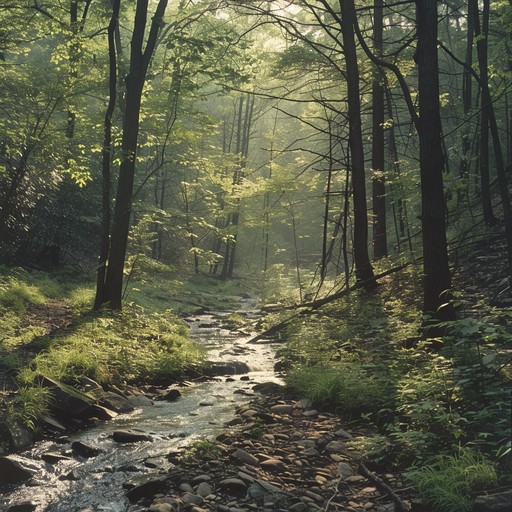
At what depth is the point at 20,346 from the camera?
759 cm

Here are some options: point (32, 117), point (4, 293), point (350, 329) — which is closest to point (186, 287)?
point (32, 117)

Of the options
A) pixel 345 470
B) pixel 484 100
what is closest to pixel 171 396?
pixel 345 470

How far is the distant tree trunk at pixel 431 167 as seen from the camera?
6633mm

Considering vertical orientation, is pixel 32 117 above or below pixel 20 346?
above

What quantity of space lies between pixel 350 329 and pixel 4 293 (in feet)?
25.0

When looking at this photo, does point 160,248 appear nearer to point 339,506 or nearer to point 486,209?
point 486,209

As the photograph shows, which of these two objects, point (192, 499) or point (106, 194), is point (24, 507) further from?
point (106, 194)

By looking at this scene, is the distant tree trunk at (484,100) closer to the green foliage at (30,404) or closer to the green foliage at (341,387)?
the green foliage at (341,387)

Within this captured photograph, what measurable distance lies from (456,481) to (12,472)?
3726mm

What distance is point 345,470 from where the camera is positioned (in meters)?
4.20

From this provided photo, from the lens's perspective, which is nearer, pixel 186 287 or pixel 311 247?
pixel 186 287

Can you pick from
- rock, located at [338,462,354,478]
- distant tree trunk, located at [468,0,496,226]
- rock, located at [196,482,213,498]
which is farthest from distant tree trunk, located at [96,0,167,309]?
rock, located at [338,462,354,478]

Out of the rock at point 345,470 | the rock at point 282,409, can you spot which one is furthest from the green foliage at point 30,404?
the rock at point 345,470

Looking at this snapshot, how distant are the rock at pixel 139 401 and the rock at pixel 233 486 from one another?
3082 millimetres
